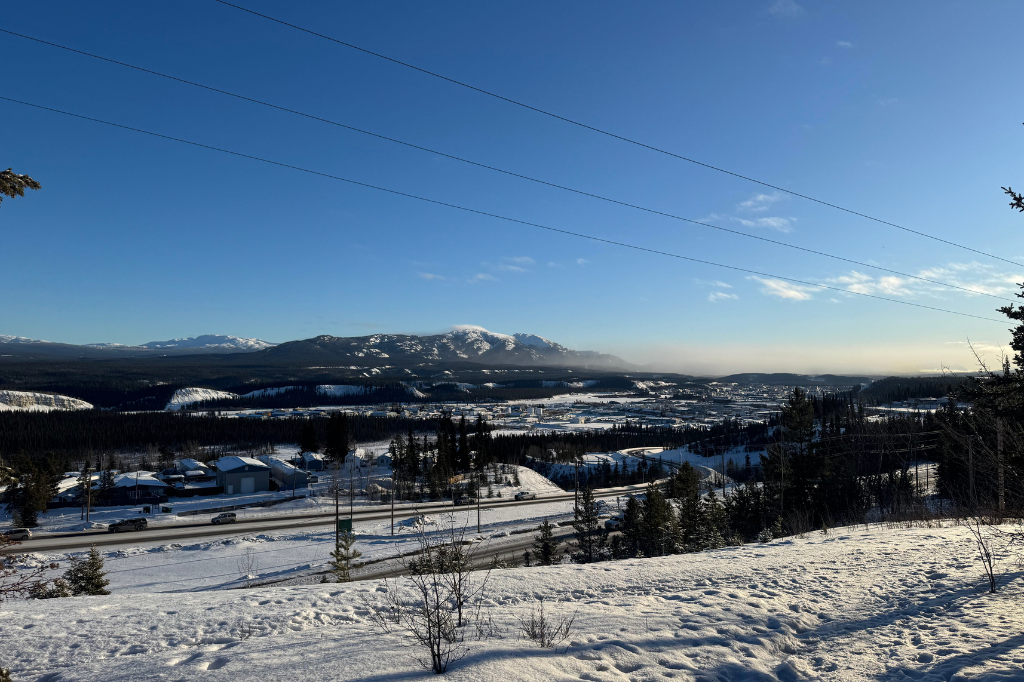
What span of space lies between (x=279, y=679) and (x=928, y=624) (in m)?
8.91

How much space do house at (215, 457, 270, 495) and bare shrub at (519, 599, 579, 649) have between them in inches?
3206

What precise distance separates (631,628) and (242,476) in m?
83.4

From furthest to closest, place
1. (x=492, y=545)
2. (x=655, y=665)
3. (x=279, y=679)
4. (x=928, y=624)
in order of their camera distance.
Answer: (x=492, y=545) < (x=928, y=624) < (x=655, y=665) < (x=279, y=679)

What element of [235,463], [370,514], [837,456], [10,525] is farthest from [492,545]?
[235,463]

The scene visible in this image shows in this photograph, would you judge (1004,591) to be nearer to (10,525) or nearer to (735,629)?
(735,629)

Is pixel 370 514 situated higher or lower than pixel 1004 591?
lower

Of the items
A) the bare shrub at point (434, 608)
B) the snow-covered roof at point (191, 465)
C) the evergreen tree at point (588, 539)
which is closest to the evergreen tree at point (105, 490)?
the snow-covered roof at point (191, 465)

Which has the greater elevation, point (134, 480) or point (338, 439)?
point (338, 439)

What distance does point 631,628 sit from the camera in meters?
7.54

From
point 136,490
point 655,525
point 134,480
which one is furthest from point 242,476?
point 655,525

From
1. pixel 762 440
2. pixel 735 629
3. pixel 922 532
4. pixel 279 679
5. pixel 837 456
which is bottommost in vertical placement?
pixel 762 440

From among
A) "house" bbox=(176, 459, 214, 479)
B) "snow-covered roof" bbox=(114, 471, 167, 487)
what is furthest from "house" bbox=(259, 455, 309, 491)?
"snow-covered roof" bbox=(114, 471, 167, 487)

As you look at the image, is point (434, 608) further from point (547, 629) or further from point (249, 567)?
point (249, 567)

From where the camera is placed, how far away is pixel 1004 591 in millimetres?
8359
